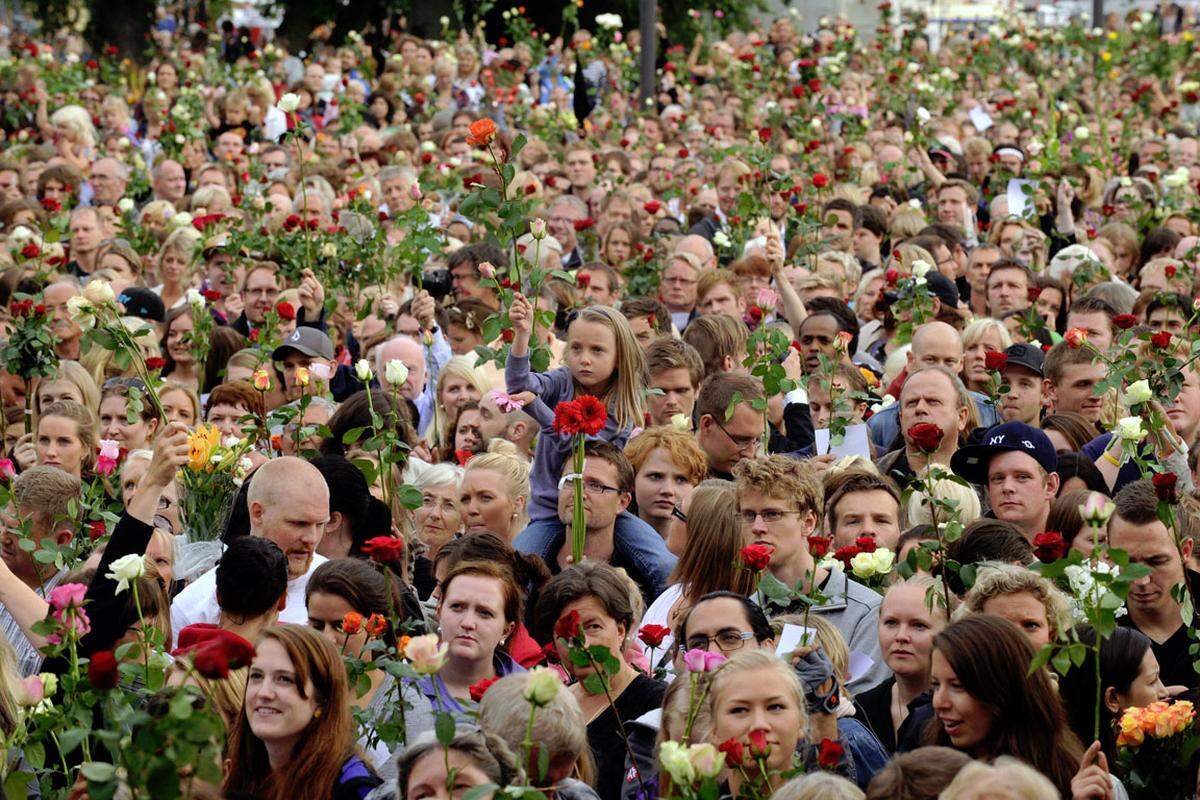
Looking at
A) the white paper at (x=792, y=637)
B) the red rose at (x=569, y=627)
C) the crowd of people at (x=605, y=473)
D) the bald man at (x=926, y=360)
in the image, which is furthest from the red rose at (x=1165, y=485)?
the bald man at (x=926, y=360)

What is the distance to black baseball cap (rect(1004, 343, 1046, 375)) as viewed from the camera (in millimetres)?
8531

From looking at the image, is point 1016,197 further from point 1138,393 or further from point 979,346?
point 1138,393

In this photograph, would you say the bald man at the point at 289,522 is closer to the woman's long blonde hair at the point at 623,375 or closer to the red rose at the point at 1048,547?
the woman's long blonde hair at the point at 623,375

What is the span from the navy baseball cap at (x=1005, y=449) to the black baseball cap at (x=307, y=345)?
3.12 metres

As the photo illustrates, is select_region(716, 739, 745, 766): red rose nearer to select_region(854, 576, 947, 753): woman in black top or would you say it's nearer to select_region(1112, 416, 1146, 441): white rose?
select_region(854, 576, 947, 753): woman in black top

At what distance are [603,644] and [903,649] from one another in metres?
0.83

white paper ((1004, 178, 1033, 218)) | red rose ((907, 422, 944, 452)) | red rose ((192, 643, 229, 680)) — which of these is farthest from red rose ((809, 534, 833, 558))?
white paper ((1004, 178, 1033, 218))

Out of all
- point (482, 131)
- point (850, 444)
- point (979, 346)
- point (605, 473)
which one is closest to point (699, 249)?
point (979, 346)

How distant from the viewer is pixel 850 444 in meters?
8.11

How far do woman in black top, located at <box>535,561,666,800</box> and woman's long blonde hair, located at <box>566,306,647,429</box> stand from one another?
1.77 metres

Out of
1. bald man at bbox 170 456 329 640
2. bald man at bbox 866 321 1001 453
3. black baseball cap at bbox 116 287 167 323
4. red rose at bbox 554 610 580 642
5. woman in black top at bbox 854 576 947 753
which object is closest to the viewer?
red rose at bbox 554 610 580 642

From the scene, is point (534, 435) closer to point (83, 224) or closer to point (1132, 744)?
point (1132, 744)

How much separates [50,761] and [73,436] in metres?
2.94

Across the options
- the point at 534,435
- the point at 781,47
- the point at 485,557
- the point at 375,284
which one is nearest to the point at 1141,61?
the point at 781,47
